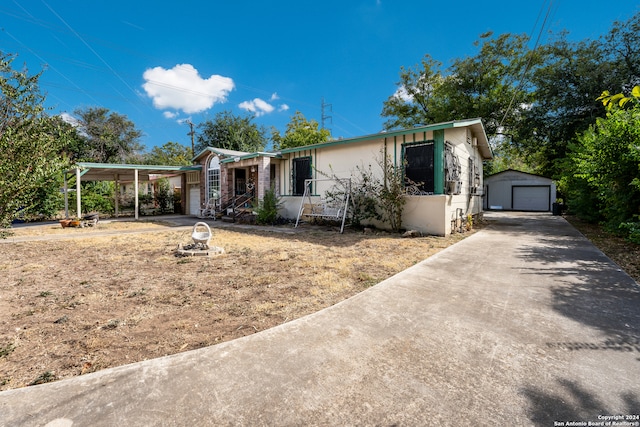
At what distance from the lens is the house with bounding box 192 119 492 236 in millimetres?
8539

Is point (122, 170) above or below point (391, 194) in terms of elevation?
above

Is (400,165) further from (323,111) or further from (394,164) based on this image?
(323,111)

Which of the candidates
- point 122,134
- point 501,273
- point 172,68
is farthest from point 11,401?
point 122,134

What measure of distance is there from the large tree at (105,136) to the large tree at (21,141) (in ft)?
76.6

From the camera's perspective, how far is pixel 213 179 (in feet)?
50.3

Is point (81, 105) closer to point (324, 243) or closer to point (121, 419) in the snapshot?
point (324, 243)

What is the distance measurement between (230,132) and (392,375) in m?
26.9

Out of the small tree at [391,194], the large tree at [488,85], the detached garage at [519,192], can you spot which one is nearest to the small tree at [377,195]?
the small tree at [391,194]

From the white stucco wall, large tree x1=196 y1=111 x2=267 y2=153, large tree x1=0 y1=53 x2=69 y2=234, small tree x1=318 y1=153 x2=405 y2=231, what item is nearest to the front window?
the white stucco wall

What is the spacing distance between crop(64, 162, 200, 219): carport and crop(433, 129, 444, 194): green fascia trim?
12955 mm

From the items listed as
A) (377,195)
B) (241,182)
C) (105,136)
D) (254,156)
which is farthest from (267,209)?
(105,136)

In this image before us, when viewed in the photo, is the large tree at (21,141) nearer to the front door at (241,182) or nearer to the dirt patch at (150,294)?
the dirt patch at (150,294)

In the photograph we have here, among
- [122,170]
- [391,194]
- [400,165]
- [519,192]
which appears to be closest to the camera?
[391,194]

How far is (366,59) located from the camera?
68.1 feet
